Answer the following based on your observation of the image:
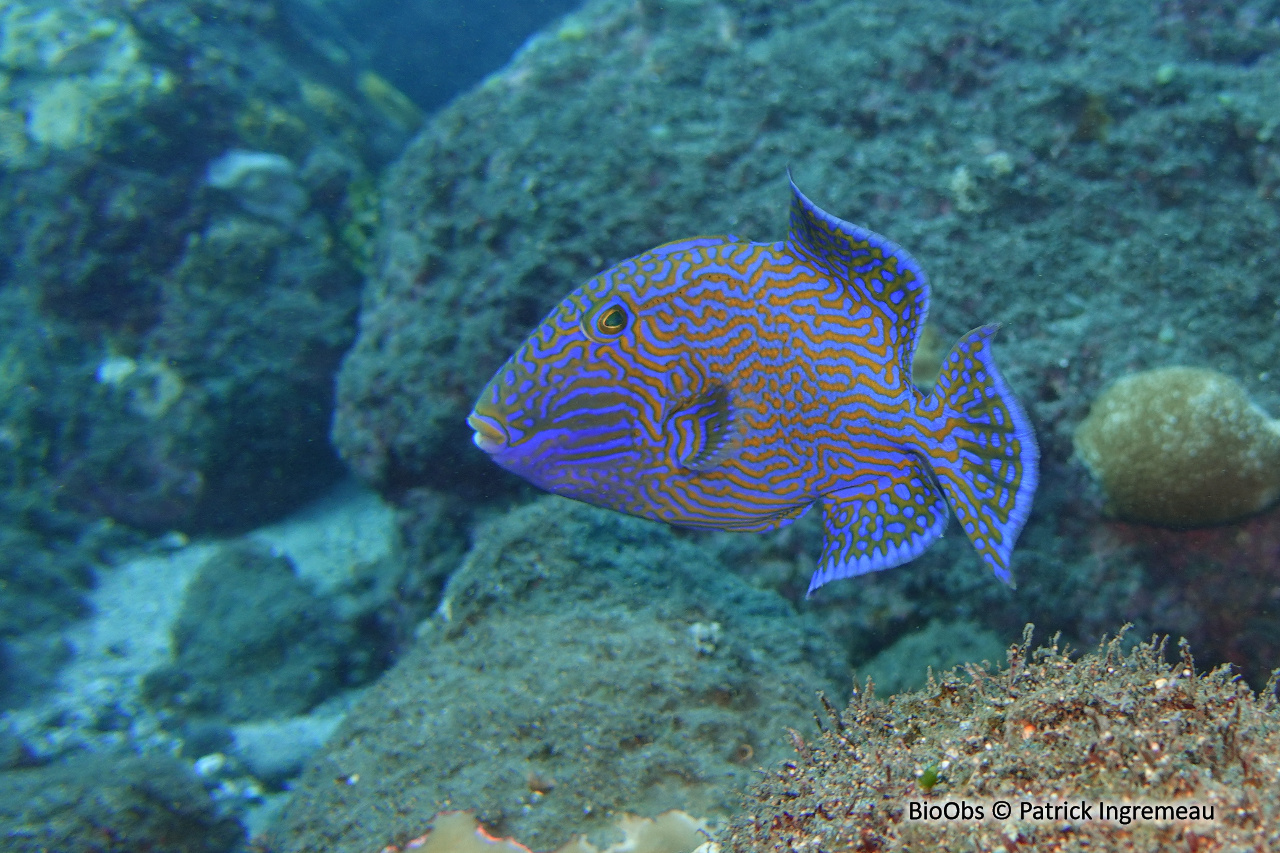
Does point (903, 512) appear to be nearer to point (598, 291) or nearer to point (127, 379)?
point (598, 291)

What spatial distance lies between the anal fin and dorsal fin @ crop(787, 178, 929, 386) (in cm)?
37

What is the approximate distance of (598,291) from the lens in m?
2.29

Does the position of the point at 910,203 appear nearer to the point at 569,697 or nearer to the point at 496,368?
the point at 496,368

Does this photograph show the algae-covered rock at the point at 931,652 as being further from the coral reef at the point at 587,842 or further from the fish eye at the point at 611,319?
the fish eye at the point at 611,319

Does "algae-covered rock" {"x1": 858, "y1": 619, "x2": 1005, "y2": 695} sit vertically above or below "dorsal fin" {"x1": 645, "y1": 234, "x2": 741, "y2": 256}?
below

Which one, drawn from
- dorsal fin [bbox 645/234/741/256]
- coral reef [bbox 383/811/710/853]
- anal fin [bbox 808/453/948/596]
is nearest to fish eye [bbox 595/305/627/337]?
dorsal fin [bbox 645/234/741/256]

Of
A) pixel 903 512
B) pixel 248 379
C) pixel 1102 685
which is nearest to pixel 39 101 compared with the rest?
pixel 248 379

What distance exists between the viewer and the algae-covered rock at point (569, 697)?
2.76 m

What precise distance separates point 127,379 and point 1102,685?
28.2 feet

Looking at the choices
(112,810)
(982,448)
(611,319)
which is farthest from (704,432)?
(112,810)

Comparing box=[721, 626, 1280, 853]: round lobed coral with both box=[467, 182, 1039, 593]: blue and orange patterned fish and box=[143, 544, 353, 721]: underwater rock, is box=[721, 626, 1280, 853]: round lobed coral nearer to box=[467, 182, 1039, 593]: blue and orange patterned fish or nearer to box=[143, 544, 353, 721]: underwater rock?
box=[467, 182, 1039, 593]: blue and orange patterned fish

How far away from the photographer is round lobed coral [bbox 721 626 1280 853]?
1.40 meters

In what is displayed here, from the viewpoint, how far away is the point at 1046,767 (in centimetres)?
155

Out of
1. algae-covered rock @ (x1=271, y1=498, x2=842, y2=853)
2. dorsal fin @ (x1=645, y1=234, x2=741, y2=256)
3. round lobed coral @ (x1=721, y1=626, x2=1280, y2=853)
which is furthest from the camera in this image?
algae-covered rock @ (x1=271, y1=498, x2=842, y2=853)
